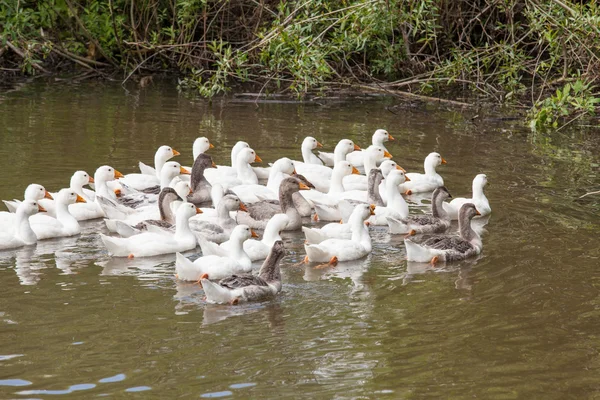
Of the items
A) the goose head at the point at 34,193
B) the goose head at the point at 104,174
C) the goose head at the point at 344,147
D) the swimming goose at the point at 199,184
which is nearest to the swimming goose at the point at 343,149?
the goose head at the point at 344,147

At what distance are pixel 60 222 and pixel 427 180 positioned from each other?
5710 mm

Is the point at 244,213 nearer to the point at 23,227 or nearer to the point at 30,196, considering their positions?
the point at 30,196

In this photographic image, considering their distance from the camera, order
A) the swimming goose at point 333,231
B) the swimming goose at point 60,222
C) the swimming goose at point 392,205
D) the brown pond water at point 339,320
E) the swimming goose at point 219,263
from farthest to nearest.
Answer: the swimming goose at point 392,205 → the swimming goose at point 60,222 → the swimming goose at point 333,231 → the swimming goose at point 219,263 → the brown pond water at point 339,320

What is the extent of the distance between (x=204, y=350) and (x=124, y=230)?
154 inches

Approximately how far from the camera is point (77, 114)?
20.9 m

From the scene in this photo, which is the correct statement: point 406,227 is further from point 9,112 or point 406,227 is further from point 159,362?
point 9,112

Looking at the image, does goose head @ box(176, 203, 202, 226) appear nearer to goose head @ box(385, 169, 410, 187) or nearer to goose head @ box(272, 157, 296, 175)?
goose head @ box(272, 157, 296, 175)

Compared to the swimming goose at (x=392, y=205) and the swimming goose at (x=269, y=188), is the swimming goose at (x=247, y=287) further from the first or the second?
the swimming goose at (x=269, y=188)

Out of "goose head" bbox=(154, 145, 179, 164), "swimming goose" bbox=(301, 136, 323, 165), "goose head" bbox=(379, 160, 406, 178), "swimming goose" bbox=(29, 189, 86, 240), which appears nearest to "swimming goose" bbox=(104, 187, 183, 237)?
"swimming goose" bbox=(29, 189, 86, 240)

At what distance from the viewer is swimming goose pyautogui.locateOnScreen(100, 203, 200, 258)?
37.0ft

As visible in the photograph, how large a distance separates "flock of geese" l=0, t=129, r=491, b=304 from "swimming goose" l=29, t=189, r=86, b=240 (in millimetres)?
13

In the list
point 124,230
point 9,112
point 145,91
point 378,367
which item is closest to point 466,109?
point 145,91

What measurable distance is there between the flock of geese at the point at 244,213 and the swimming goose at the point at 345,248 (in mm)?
14

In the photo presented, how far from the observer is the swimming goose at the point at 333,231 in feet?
39.0
